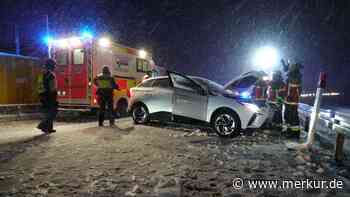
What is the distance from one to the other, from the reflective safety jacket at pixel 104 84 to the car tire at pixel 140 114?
1.11 m

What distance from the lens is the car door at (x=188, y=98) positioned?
7445 mm

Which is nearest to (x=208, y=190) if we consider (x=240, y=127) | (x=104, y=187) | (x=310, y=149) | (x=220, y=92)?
(x=104, y=187)

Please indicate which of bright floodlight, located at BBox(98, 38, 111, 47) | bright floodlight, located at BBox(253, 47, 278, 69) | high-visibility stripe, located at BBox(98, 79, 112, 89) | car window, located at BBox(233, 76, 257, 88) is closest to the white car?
car window, located at BBox(233, 76, 257, 88)

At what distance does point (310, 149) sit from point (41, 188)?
16.6ft

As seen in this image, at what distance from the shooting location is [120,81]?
37.6ft

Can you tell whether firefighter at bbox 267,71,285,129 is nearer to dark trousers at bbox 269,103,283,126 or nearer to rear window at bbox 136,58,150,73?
dark trousers at bbox 269,103,283,126

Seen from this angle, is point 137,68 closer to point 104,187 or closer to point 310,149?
point 310,149

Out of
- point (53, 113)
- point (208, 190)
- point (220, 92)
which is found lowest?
point (208, 190)

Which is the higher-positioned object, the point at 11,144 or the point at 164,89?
the point at 164,89

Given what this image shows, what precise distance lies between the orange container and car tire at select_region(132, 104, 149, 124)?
7618mm

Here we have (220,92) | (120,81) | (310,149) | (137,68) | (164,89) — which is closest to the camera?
(310,149)

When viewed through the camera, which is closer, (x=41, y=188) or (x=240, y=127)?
(x=41, y=188)

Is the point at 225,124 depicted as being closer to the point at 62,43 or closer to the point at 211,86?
the point at 211,86

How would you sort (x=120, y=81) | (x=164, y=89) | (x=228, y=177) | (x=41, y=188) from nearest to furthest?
(x=41, y=188) < (x=228, y=177) < (x=164, y=89) < (x=120, y=81)
